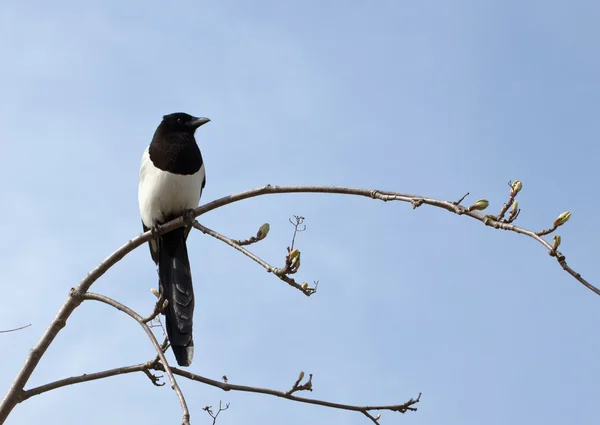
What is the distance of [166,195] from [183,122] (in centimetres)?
99

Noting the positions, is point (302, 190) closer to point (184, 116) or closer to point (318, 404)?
point (318, 404)

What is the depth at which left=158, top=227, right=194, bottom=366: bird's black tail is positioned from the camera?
4.65 meters

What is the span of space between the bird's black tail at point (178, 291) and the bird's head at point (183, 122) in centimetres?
94

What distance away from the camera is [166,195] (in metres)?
5.34

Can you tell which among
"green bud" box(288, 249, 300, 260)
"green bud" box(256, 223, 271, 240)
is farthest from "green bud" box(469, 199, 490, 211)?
"green bud" box(256, 223, 271, 240)

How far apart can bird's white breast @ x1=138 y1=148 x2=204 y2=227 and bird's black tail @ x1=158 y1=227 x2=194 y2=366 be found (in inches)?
9.0

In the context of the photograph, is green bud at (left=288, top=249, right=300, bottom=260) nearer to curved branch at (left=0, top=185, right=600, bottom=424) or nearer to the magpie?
curved branch at (left=0, top=185, right=600, bottom=424)

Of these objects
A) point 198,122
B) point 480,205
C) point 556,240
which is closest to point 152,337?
point 480,205

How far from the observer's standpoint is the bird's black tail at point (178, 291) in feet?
15.3

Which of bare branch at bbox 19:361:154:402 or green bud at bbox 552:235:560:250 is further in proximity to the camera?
bare branch at bbox 19:361:154:402

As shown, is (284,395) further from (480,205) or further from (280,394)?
(480,205)

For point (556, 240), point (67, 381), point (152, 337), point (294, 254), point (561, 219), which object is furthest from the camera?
point (67, 381)

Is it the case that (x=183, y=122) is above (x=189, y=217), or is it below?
above

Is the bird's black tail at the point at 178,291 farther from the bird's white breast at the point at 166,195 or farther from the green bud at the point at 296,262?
the green bud at the point at 296,262
